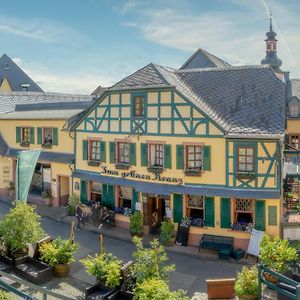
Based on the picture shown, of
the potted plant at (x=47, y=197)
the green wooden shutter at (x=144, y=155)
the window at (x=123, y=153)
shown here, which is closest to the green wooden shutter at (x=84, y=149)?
the window at (x=123, y=153)

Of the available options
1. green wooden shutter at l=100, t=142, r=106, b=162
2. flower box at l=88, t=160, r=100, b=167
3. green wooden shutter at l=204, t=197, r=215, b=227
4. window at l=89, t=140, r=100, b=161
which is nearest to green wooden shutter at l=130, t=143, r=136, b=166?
green wooden shutter at l=100, t=142, r=106, b=162

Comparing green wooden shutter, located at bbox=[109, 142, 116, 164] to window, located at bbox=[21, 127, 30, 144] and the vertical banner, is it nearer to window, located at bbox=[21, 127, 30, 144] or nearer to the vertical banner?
the vertical banner

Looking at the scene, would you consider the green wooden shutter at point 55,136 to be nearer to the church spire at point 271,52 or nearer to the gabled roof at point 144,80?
the gabled roof at point 144,80

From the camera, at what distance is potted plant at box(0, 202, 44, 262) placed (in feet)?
50.4

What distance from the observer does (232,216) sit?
62.6 feet

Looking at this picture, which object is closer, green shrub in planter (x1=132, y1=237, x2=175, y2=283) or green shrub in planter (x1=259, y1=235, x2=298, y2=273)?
green shrub in planter (x1=132, y1=237, x2=175, y2=283)

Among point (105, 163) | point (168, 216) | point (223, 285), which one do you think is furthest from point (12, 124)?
point (223, 285)

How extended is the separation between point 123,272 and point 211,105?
10.0 meters

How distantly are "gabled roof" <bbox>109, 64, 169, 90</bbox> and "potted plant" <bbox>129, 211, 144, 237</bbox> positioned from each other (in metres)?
6.40

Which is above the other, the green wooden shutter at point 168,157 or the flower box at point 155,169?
the green wooden shutter at point 168,157

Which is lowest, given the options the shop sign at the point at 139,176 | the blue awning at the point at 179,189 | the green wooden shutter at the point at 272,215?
the green wooden shutter at the point at 272,215

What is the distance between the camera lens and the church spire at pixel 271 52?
49625 mm

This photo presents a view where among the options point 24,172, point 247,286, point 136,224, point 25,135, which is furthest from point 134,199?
point 25,135

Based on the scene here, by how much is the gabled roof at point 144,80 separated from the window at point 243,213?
6562 mm
